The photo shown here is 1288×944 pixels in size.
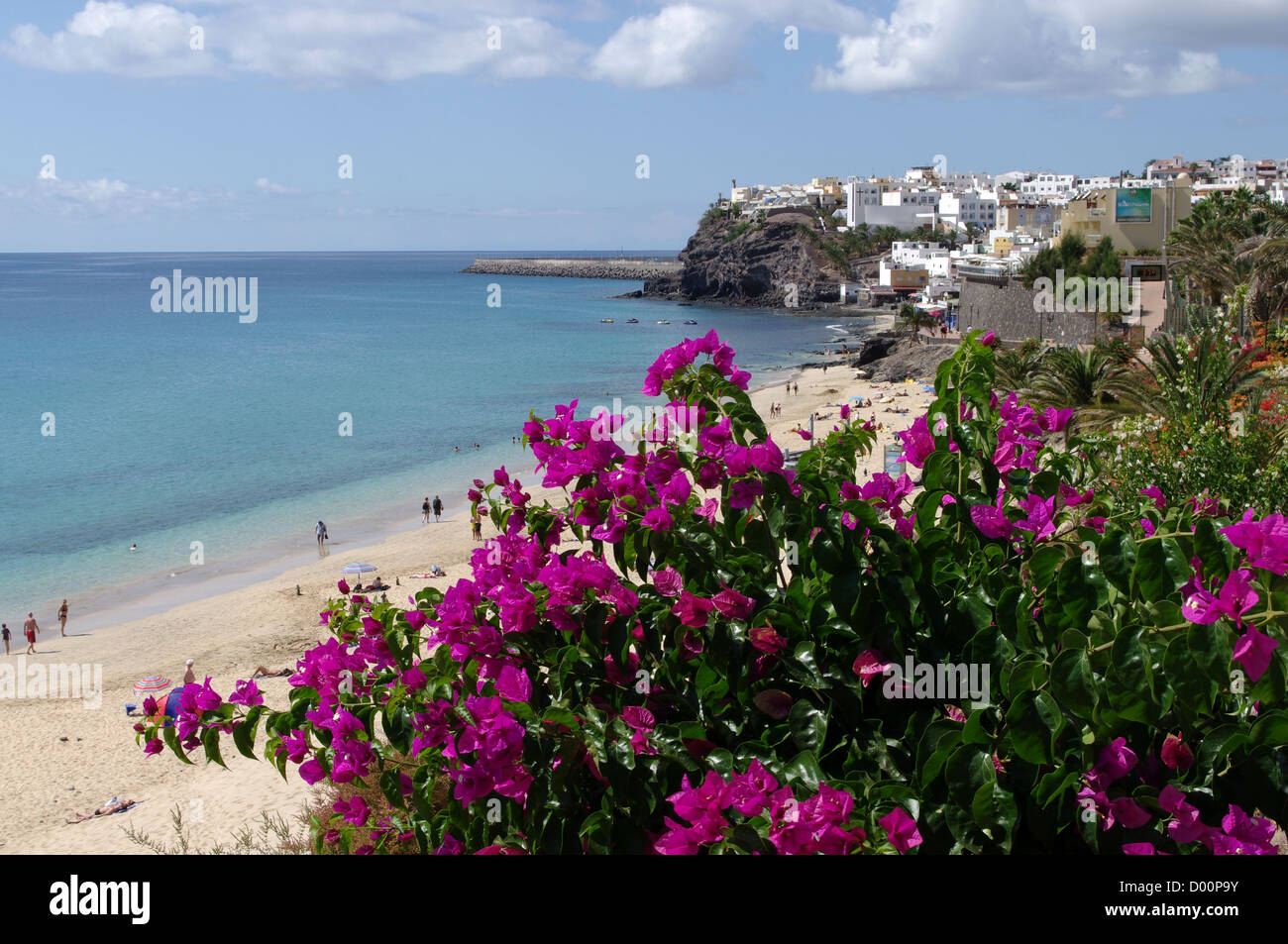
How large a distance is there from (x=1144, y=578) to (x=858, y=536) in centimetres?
81

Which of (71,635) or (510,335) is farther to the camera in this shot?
(510,335)

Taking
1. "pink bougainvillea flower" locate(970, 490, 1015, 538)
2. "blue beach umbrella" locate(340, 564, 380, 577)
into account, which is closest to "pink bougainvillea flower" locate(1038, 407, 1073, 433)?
"pink bougainvillea flower" locate(970, 490, 1015, 538)

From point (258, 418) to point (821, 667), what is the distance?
5137cm

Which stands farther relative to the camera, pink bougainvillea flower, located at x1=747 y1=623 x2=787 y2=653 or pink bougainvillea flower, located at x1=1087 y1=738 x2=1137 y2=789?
pink bougainvillea flower, located at x1=747 y1=623 x2=787 y2=653

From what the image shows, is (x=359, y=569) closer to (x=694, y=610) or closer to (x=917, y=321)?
(x=694, y=610)

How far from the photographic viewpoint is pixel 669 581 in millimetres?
3033

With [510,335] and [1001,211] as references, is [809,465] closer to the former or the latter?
[510,335]

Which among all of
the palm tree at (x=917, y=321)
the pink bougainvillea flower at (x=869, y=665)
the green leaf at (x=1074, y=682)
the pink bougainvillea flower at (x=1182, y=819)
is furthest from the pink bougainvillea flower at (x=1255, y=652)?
the palm tree at (x=917, y=321)

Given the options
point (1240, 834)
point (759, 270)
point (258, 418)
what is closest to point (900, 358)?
point (258, 418)

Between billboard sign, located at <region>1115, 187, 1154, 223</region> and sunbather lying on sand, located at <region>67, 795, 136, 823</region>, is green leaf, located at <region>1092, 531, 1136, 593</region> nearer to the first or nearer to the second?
sunbather lying on sand, located at <region>67, 795, 136, 823</region>

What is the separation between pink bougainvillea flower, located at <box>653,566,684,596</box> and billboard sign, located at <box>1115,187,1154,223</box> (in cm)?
6164

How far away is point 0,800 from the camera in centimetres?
1370

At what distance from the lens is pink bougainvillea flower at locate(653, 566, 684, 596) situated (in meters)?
3.02
